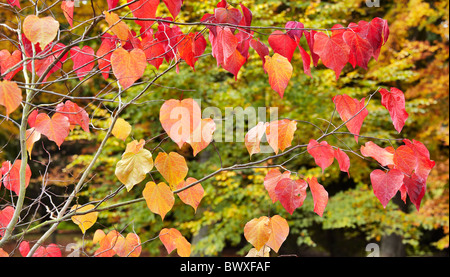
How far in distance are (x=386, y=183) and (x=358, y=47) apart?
35 centimetres

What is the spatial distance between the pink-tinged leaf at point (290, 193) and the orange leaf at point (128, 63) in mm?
455

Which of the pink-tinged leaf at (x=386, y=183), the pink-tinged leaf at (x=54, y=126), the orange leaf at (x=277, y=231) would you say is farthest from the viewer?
the pink-tinged leaf at (x=54, y=126)

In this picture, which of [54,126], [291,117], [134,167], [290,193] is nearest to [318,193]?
[290,193]

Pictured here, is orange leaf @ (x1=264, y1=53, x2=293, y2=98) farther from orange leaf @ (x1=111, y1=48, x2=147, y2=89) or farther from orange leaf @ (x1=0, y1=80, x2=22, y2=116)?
orange leaf @ (x1=0, y1=80, x2=22, y2=116)

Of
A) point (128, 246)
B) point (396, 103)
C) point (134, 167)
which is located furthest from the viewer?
point (128, 246)

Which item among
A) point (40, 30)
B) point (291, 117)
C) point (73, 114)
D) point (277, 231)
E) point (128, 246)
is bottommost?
point (291, 117)

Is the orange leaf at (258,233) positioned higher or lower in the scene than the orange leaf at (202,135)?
lower

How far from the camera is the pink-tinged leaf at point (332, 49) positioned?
1033mm

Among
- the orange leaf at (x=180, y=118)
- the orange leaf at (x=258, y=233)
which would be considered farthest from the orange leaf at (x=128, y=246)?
the orange leaf at (x=180, y=118)

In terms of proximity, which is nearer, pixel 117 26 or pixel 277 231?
pixel 117 26

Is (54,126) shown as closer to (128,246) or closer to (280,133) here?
(128,246)

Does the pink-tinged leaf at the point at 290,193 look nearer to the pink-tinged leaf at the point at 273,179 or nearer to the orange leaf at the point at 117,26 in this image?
the pink-tinged leaf at the point at 273,179

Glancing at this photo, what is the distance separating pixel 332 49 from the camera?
104 cm

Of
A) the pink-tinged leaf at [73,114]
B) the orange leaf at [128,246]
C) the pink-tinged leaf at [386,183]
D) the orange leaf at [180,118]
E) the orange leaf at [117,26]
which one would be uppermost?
the orange leaf at [117,26]
